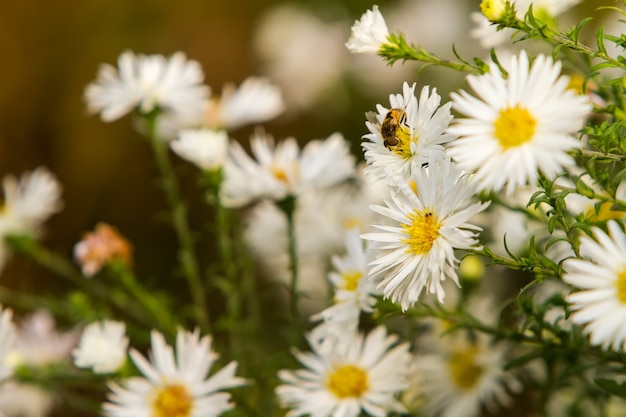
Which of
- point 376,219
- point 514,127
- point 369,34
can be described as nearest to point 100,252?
point 376,219

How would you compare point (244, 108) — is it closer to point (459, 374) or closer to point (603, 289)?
point (459, 374)

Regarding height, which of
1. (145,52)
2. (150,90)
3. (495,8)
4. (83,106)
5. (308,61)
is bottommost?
(495,8)

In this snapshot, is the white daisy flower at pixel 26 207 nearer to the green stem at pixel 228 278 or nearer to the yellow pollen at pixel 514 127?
the green stem at pixel 228 278

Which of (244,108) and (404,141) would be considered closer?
(404,141)

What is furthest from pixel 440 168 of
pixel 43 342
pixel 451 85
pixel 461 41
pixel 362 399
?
pixel 461 41

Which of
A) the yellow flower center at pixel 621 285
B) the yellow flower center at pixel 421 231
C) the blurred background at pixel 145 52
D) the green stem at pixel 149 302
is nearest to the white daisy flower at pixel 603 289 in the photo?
the yellow flower center at pixel 621 285

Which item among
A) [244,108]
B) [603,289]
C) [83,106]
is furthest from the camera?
[83,106]

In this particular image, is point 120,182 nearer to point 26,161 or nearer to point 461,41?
point 26,161
